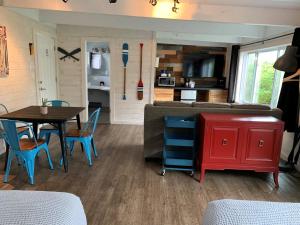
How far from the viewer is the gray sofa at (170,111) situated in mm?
3283

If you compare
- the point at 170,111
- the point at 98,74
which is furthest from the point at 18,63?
the point at 98,74

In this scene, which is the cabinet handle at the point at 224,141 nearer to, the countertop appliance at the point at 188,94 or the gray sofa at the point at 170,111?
the gray sofa at the point at 170,111

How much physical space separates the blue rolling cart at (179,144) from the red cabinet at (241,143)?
22 centimetres

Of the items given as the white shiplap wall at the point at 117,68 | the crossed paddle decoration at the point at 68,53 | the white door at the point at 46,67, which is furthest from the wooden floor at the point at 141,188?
the crossed paddle decoration at the point at 68,53

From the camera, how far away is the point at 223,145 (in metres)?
2.92

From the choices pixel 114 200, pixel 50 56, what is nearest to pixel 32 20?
pixel 50 56

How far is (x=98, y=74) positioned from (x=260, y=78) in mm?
4838

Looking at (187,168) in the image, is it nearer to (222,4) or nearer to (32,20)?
(222,4)

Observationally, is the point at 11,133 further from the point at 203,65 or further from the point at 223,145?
the point at 203,65

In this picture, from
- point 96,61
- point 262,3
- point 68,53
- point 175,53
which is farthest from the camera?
point 96,61

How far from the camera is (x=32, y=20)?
14.3ft

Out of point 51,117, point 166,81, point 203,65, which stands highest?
point 203,65

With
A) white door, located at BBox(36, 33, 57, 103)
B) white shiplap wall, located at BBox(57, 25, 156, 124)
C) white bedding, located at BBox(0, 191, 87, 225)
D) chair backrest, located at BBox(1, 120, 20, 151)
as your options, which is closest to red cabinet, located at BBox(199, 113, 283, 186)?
white bedding, located at BBox(0, 191, 87, 225)

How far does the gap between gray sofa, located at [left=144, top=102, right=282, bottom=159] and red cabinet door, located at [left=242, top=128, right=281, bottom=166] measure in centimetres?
46
